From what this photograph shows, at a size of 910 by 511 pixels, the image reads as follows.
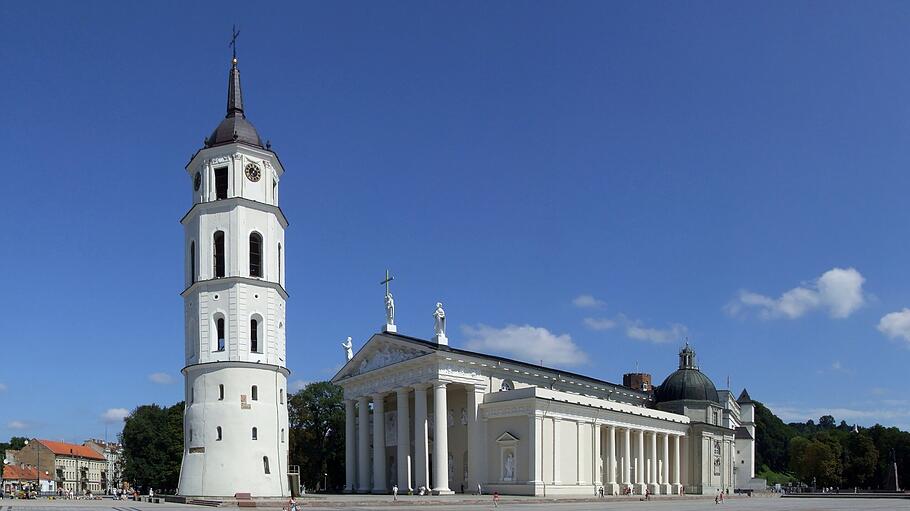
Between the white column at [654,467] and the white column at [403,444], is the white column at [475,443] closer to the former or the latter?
the white column at [403,444]

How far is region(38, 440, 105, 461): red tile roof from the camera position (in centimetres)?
14452

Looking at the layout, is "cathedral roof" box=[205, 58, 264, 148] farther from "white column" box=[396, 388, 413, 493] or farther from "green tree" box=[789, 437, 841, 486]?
"green tree" box=[789, 437, 841, 486]

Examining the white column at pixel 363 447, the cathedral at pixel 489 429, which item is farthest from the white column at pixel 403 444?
the white column at pixel 363 447

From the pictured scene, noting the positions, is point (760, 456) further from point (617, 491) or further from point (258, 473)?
point (258, 473)

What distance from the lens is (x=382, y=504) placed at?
44500mm

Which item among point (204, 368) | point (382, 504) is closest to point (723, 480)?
point (382, 504)

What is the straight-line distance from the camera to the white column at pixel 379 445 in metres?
63.6

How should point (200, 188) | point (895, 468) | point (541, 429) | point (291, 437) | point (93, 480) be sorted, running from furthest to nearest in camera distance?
point (93, 480) → point (895, 468) → point (291, 437) → point (541, 429) → point (200, 188)

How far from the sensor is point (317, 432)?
82.8 m

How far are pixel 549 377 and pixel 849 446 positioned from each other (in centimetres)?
7722

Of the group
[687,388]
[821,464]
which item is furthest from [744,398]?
[687,388]

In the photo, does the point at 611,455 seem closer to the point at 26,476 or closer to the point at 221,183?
the point at 221,183

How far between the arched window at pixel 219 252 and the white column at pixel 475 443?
19694mm

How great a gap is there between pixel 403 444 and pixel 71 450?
113608 mm
